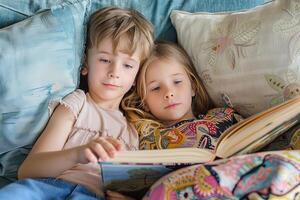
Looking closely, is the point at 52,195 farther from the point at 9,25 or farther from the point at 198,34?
the point at 198,34

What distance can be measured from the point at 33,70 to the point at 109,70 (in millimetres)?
188

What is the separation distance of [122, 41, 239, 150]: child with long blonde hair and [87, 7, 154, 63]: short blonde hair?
0.05m

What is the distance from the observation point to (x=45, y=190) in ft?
3.19

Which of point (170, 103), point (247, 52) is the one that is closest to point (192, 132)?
point (170, 103)

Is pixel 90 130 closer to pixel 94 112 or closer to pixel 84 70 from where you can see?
pixel 94 112

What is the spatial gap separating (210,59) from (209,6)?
18cm

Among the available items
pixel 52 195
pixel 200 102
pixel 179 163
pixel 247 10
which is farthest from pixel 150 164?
pixel 247 10

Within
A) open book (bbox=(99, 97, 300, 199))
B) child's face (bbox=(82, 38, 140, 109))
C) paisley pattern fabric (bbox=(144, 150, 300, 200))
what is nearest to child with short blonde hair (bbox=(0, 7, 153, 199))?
child's face (bbox=(82, 38, 140, 109))

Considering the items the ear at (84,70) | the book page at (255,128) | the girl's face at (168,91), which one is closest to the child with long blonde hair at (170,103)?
the girl's face at (168,91)

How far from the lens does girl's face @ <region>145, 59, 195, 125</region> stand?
1211mm

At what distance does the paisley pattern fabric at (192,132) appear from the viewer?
1116 millimetres

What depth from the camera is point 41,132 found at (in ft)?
3.60

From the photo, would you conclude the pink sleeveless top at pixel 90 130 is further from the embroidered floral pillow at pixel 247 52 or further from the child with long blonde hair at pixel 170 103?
the embroidered floral pillow at pixel 247 52

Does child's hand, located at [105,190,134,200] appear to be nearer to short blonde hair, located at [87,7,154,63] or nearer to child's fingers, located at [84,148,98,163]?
child's fingers, located at [84,148,98,163]
